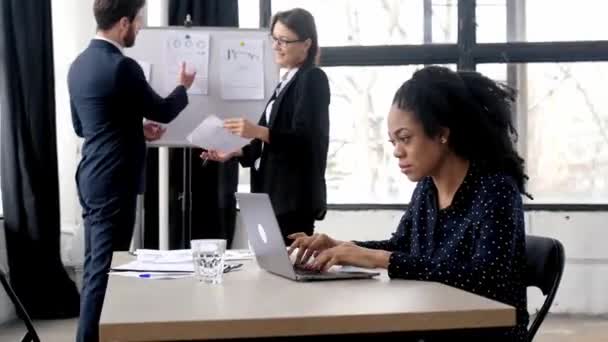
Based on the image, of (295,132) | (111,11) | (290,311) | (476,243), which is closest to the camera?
(290,311)

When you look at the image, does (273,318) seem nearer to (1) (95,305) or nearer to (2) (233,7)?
(1) (95,305)

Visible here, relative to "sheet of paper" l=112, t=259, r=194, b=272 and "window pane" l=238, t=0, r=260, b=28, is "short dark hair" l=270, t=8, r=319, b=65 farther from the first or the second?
"window pane" l=238, t=0, r=260, b=28

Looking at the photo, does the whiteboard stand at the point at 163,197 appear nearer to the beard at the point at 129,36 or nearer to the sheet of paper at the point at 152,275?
the beard at the point at 129,36

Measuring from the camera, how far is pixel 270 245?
64.4 inches

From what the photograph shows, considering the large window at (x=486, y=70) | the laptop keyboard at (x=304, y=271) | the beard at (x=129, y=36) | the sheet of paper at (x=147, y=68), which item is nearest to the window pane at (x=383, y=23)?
the large window at (x=486, y=70)

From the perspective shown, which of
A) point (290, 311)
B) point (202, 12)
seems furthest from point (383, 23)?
point (290, 311)

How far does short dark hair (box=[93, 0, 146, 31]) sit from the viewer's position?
9.29 feet

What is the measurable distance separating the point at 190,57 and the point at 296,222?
1.06 metres

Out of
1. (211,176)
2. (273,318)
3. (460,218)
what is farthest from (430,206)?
(211,176)

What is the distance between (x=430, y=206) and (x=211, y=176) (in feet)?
8.65

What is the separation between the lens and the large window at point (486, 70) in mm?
4402

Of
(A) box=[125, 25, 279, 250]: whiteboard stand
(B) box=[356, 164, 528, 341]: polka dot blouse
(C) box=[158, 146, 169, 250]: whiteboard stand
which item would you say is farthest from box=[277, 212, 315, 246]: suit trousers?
(C) box=[158, 146, 169, 250]: whiteboard stand

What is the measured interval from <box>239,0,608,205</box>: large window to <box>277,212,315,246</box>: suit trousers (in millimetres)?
1691

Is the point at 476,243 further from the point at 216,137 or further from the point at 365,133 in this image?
the point at 365,133
